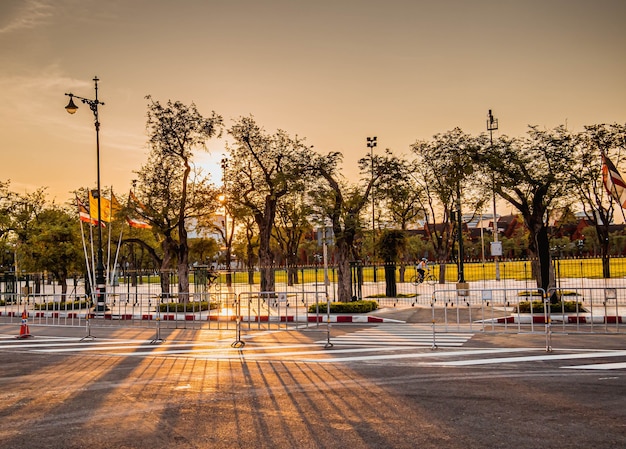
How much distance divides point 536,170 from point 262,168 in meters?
13.6

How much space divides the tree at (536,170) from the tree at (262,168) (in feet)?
29.7

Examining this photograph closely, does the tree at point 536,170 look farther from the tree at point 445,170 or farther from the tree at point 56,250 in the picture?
the tree at point 56,250

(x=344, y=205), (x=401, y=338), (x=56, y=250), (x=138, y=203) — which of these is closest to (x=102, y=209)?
(x=138, y=203)

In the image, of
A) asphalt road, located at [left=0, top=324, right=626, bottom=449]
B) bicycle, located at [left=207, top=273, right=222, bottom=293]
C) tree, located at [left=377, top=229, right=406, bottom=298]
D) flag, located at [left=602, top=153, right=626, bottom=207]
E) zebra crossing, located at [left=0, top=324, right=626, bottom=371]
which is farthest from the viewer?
bicycle, located at [left=207, top=273, right=222, bottom=293]

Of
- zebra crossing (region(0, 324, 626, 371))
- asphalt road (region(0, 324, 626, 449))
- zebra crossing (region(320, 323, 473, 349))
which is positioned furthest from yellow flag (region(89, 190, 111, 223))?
zebra crossing (region(320, 323, 473, 349))

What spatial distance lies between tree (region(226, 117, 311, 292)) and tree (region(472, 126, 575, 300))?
9.05 metres

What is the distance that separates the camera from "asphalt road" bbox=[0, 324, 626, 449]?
6.73 metres

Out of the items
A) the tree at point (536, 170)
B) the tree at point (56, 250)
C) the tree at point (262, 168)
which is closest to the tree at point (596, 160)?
Answer: the tree at point (536, 170)

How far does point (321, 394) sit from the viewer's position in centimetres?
889

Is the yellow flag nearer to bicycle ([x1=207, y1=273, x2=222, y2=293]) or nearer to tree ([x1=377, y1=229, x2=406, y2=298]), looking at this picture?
bicycle ([x1=207, y1=273, x2=222, y2=293])

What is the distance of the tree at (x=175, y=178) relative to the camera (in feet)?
91.4

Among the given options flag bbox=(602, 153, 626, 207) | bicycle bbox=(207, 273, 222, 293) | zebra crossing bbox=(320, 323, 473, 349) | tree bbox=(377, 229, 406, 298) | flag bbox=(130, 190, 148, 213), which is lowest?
zebra crossing bbox=(320, 323, 473, 349)

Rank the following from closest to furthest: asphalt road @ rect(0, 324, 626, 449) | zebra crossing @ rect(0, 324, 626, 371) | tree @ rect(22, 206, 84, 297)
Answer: asphalt road @ rect(0, 324, 626, 449)
zebra crossing @ rect(0, 324, 626, 371)
tree @ rect(22, 206, 84, 297)

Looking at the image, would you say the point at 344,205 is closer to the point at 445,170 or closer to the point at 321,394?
the point at 445,170
